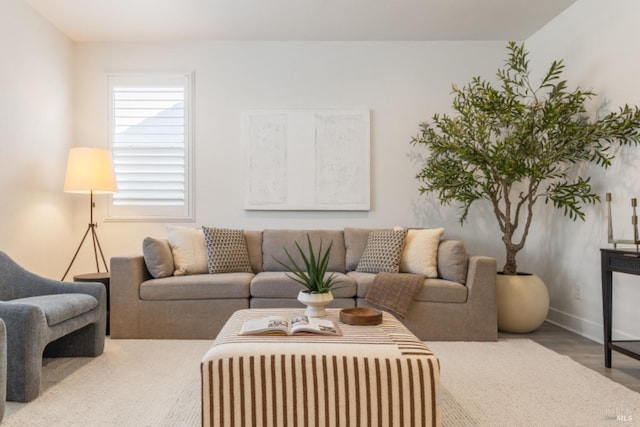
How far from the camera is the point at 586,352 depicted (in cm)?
332

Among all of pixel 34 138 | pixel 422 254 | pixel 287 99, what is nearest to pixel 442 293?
pixel 422 254

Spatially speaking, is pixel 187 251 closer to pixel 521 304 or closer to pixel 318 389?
pixel 318 389

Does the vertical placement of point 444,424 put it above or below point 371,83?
below

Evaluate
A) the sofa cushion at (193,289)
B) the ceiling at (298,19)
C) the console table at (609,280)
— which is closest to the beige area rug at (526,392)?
the console table at (609,280)

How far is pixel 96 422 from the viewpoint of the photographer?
2131 millimetres

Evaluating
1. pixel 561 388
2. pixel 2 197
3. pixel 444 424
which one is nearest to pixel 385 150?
pixel 561 388

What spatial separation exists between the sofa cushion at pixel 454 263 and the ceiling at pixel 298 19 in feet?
6.94

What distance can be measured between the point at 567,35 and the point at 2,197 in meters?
4.95

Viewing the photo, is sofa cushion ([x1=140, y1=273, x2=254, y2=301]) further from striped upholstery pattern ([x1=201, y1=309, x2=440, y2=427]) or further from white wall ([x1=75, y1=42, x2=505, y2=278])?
striped upholstery pattern ([x1=201, y1=309, x2=440, y2=427])

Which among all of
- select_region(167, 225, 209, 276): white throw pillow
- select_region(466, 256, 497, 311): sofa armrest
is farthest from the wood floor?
select_region(167, 225, 209, 276): white throw pillow

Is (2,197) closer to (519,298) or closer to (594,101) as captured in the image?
(519,298)

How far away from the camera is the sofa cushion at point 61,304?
8.58ft

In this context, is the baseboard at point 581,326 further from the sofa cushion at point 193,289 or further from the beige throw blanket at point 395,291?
the sofa cushion at point 193,289

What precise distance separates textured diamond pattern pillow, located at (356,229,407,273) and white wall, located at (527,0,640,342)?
1455 millimetres
